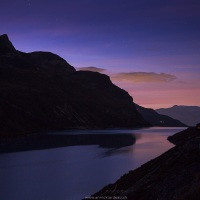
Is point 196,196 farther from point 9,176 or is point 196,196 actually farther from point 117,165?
point 117,165

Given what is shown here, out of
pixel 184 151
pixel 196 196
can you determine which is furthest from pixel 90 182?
pixel 196 196

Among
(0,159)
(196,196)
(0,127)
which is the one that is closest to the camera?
(196,196)

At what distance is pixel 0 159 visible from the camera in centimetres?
8181

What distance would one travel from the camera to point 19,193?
43.8 metres

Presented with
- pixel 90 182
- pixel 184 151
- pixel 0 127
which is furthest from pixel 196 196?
pixel 0 127

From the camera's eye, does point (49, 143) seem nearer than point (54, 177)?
No

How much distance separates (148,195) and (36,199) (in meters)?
18.8

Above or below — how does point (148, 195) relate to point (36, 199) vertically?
above

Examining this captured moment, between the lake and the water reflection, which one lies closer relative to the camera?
the lake

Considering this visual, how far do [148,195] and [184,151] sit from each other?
1114cm

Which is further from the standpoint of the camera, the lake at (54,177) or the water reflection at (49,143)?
the water reflection at (49,143)

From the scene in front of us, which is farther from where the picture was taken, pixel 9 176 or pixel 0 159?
pixel 0 159

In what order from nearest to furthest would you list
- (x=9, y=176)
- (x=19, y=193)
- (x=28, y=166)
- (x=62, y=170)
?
(x=19, y=193) → (x=9, y=176) → (x=62, y=170) → (x=28, y=166)

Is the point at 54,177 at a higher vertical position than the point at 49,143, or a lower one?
lower
